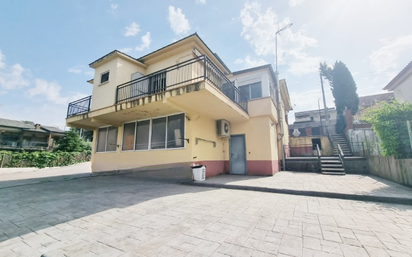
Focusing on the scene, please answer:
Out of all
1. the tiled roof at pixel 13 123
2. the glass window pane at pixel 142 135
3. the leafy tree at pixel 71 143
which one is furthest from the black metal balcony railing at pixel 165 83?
the tiled roof at pixel 13 123

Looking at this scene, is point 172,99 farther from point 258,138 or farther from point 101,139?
point 101,139

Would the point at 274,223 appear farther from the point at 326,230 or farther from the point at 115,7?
the point at 115,7

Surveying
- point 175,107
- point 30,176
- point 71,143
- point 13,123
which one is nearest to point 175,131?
point 175,107

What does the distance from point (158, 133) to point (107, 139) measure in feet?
15.7

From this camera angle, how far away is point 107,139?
35.8 feet

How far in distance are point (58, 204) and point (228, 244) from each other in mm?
4514

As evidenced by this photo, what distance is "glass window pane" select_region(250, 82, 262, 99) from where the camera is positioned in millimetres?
10115

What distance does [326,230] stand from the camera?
2723 mm

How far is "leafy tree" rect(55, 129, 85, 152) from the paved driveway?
2401 centimetres

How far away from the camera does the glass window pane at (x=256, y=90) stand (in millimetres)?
10115

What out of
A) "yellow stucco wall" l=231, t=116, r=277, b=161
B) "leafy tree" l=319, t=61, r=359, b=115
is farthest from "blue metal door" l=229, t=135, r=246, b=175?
"leafy tree" l=319, t=61, r=359, b=115

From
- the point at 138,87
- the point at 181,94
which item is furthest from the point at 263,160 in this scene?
the point at 138,87

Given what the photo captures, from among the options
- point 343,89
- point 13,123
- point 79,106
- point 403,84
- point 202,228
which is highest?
point 343,89

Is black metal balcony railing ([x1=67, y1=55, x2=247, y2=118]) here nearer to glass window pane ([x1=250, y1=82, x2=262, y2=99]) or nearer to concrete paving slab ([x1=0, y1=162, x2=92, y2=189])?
glass window pane ([x1=250, y1=82, x2=262, y2=99])
